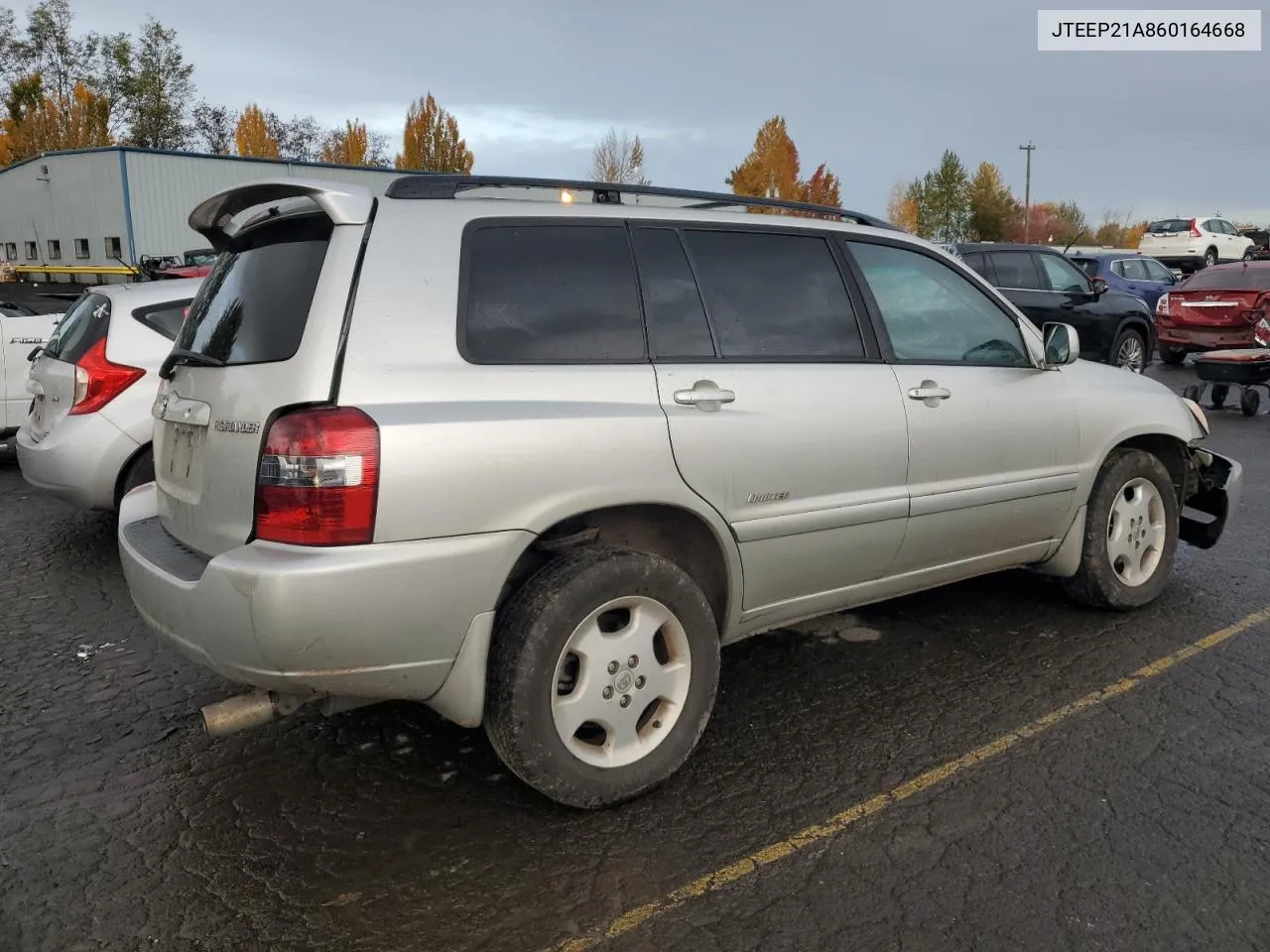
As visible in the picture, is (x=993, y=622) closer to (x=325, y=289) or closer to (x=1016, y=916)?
(x=1016, y=916)

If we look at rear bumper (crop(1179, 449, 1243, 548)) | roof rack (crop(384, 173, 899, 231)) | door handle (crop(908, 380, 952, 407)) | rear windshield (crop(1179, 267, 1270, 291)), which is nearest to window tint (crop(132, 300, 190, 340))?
roof rack (crop(384, 173, 899, 231))

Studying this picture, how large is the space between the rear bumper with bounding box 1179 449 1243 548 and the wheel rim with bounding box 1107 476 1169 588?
16.5 inches

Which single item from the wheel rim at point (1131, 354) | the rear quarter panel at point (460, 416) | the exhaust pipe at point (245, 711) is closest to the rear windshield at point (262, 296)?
the rear quarter panel at point (460, 416)

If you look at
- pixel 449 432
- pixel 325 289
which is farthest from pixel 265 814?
pixel 325 289

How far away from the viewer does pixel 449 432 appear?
8.82 ft

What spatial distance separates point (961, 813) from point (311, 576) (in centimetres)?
197

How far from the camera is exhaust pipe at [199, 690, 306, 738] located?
2893 millimetres

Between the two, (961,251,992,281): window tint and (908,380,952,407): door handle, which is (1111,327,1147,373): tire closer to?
(961,251,992,281): window tint

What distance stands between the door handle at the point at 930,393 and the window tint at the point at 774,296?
0.85 feet

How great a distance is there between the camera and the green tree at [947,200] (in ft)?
237

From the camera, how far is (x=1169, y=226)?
32.9 m

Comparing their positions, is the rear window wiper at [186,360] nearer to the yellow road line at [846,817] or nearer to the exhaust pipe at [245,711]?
the exhaust pipe at [245,711]

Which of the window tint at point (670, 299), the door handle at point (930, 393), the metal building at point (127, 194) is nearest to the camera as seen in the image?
the window tint at point (670, 299)

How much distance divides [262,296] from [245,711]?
4.00 feet
